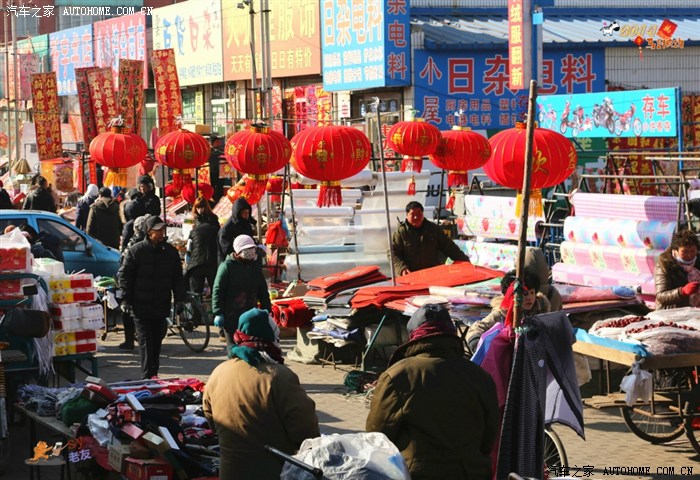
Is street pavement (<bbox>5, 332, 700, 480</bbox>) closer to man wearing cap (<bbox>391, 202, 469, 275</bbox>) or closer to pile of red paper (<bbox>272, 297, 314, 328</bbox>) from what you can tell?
pile of red paper (<bbox>272, 297, 314, 328</bbox>)

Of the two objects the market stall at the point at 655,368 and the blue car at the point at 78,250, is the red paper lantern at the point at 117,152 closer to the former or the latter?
the blue car at the point at 78,250

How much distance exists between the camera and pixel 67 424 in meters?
8.84

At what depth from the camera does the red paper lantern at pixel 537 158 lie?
14.4m

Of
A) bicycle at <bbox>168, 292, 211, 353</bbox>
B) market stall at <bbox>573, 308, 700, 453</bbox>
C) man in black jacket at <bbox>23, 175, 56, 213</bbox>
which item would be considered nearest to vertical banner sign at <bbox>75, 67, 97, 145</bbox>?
→ man in black jacket at <bbox>23, 175, 56, 213</bbox>

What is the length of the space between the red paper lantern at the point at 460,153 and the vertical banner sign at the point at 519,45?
2.90 meters

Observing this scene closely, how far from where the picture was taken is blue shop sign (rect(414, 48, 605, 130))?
25.6 meters

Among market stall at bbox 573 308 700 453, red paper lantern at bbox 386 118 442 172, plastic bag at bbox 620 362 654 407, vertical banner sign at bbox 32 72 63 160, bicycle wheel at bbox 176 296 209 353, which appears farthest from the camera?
vertical banner sign at bbox 32 72 63 160

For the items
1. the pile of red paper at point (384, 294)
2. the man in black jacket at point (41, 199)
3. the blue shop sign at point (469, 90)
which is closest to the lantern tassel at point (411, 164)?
the blue shop sign at point (469, 90)

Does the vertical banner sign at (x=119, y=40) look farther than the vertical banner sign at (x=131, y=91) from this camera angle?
Yes

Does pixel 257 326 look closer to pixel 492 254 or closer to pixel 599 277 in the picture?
pixel 599 277

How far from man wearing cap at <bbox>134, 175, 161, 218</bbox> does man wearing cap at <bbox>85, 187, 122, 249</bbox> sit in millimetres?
715

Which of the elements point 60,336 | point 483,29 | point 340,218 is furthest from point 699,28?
point 60,336

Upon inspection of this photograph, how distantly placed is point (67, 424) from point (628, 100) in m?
11.8

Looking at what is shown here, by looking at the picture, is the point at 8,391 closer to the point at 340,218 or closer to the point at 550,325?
the point at 550,325
